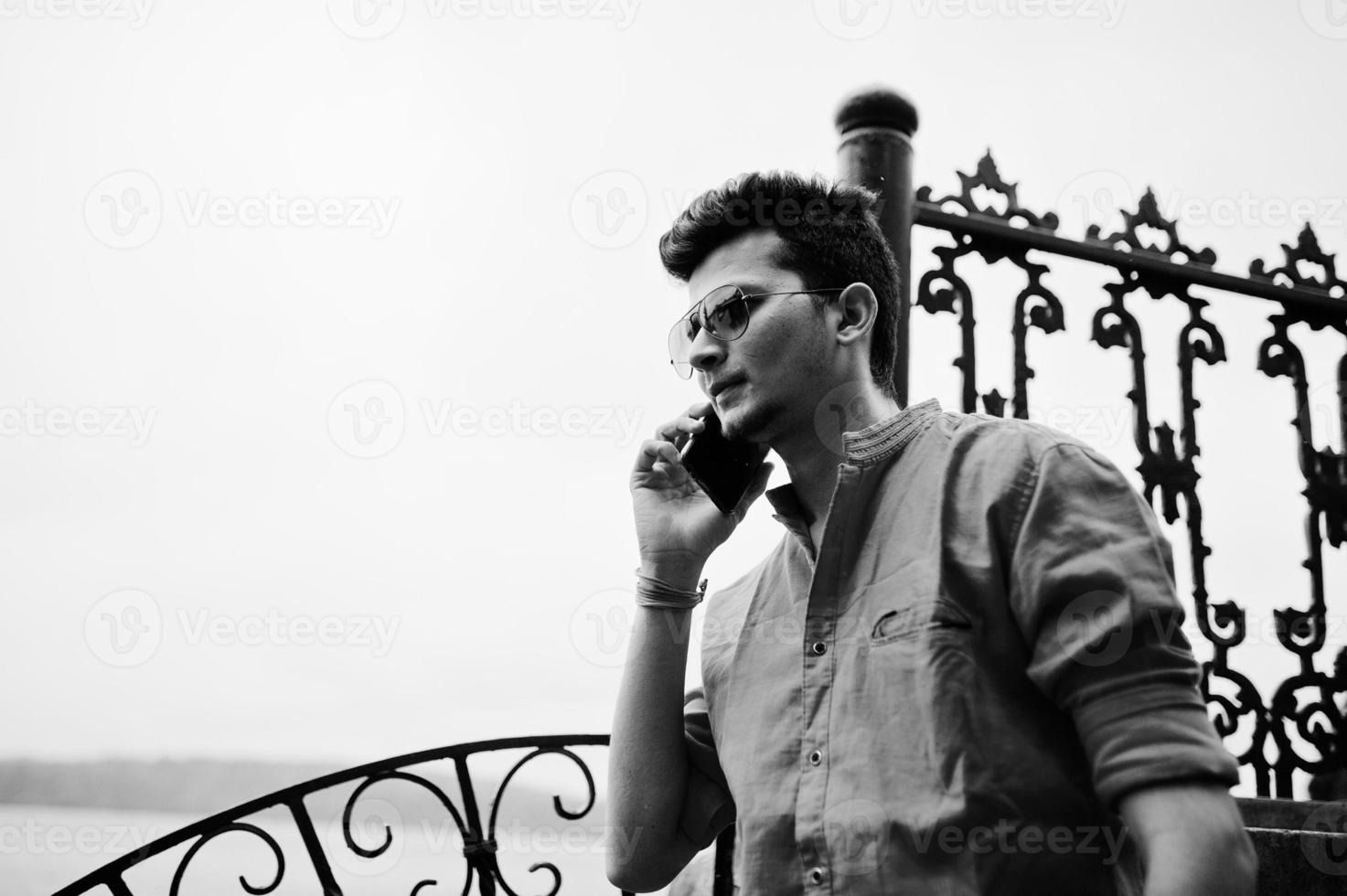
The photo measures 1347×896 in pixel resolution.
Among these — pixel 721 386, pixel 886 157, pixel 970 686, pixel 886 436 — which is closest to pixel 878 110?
pixel 886 157

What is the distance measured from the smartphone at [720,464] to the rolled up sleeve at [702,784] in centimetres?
41

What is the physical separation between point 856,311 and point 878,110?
1.06 metres

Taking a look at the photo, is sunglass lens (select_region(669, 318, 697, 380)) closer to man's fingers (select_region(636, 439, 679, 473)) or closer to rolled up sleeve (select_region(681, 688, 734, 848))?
man's fingers (select_region(636, 439, 679, 473))

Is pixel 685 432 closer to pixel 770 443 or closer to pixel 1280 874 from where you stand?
pixel 770 443

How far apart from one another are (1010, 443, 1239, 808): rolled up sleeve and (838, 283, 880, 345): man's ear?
1.78 ft

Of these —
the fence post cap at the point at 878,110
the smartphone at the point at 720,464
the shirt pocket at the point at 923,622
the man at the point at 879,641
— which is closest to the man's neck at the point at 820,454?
the man at the point at 879,641

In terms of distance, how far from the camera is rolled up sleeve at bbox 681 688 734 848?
2.14 meters

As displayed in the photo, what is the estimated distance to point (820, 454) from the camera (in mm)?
1984

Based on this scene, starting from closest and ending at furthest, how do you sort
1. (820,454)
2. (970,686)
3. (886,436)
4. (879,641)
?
(970,686) < (879,641) < (886,436) < (820,454)

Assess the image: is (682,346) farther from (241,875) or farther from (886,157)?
(241,875)

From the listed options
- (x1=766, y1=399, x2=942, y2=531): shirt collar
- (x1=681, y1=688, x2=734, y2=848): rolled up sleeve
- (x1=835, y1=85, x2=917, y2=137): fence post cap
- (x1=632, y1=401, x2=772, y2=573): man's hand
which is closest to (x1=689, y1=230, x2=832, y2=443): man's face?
(x1=766, y1=399, x2=942, y2=531): shirt collar

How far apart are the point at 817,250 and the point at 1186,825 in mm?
1203

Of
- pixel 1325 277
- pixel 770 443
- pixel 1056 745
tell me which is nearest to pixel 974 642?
pixel 1056 745

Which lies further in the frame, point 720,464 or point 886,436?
point 720,464
